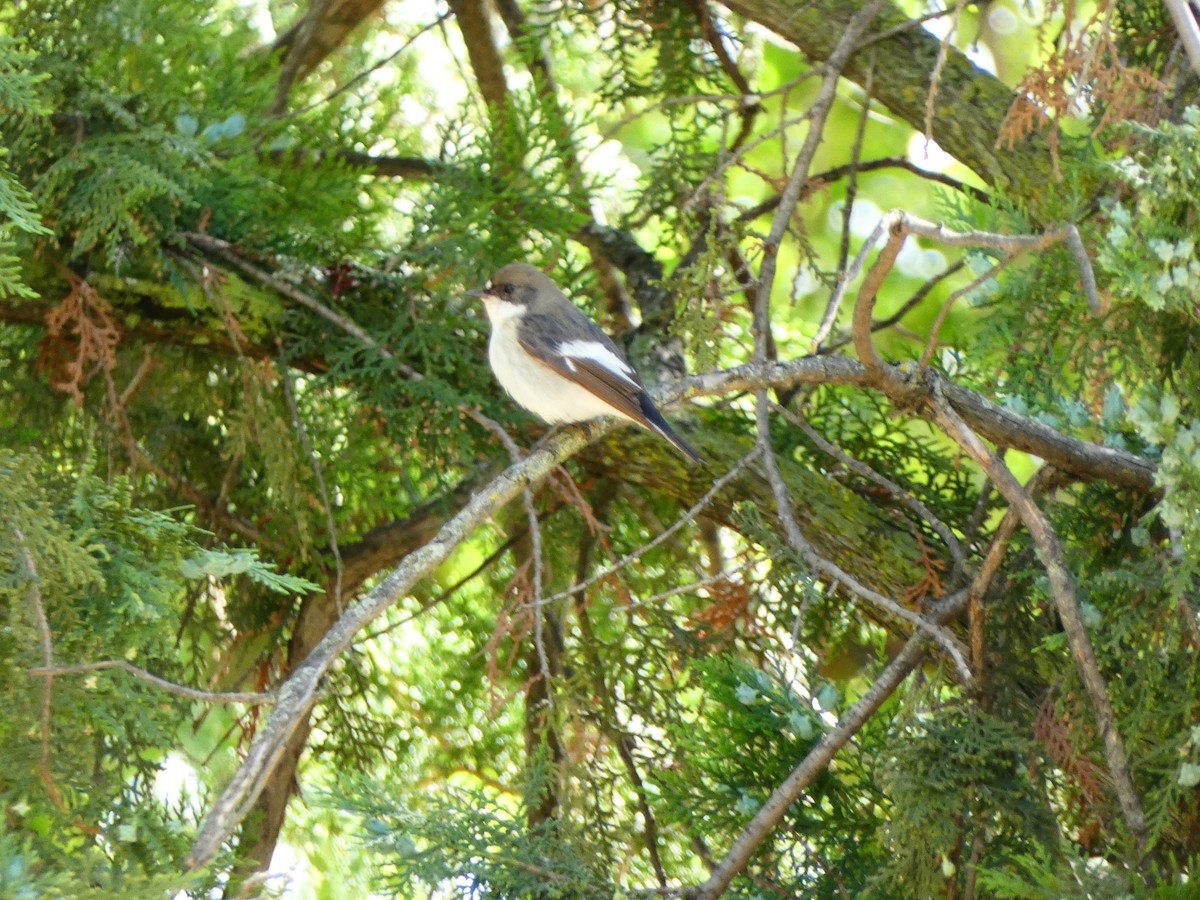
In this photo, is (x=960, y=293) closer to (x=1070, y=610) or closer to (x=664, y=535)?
(x=1070, y=610)

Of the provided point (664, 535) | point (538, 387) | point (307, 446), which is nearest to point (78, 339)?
point (307, 446)

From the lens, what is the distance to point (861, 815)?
2.76 metres

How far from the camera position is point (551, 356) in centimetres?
371

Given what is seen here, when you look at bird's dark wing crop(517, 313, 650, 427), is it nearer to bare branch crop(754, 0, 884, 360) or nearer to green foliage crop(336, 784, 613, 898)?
bare branch crop(754, 0, 884, 360)

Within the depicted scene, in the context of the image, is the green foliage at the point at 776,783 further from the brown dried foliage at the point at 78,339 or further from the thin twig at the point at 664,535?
the brown dried foliage at the point at 78,339

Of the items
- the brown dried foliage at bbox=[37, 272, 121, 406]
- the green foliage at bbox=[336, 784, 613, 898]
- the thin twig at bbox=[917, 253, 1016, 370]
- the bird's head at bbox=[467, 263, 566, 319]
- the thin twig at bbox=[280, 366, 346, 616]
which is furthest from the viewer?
the bird's head at bbox=[467, 263, 566, 319]

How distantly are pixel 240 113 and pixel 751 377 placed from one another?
61.9 inches

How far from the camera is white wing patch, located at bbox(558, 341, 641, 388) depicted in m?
3.66

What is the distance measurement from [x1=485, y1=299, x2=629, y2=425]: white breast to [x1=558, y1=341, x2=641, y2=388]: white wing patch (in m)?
0.08

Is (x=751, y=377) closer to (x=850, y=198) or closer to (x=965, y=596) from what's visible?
(x=965, y=596)

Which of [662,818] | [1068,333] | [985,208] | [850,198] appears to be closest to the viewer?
[1068,333]

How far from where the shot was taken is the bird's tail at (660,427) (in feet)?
10.4

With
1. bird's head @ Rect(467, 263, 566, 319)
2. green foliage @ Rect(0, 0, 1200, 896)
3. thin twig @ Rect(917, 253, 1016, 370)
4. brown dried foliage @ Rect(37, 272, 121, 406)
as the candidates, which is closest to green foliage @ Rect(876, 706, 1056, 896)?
green foliage @ Rect(0, 0, 1200, 896)

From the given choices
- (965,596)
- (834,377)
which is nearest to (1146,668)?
(965,596)
